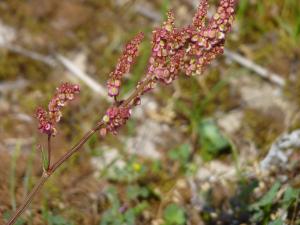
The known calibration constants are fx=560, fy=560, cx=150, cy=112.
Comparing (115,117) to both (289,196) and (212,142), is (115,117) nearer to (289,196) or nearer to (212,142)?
(289,196)

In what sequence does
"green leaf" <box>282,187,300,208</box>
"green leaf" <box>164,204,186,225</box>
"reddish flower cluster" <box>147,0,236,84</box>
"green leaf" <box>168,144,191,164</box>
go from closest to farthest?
"reddish flower cluster" <box>147,0,236,84</box> < "green leaf" <box>282,187,300,208</box> < "green leaf" <box>164,204,186,225</box> < "green leaf" <box>168,144,191,164</box>

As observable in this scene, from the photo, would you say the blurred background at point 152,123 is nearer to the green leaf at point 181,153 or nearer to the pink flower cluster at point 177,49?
the green leaf at point 181,153

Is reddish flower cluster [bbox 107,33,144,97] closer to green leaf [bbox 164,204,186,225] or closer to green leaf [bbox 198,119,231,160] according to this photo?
green leaf [bbox 164,204,186,225]

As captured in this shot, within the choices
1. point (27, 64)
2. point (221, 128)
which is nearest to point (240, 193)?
point (221, 128)

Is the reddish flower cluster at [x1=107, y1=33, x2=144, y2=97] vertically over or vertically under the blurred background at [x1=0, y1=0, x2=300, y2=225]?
under

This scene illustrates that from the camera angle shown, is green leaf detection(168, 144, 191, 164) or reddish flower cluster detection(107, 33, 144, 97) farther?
green leaf detection(168, 144, 191, 164)

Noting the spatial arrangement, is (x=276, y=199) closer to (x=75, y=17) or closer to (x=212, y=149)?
(x=212, y=149)

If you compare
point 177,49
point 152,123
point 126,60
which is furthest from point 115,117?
point 152,123

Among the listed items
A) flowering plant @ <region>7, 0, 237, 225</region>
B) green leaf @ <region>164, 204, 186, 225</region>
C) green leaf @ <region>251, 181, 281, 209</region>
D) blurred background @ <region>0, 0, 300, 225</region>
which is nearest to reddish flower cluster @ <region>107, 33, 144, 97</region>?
flowering plant @ <region>7, 0, 237, 225</region>
